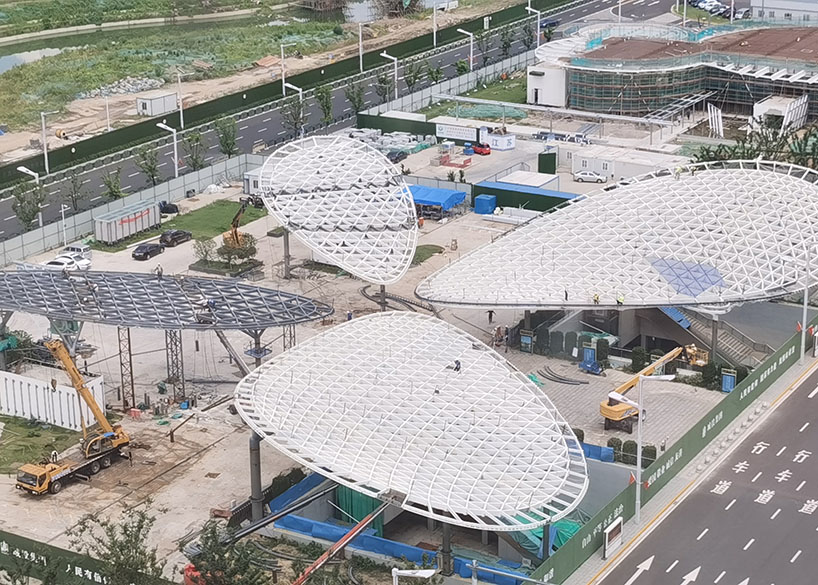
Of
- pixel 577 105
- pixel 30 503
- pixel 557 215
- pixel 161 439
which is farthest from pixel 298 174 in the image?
pixel 577 105

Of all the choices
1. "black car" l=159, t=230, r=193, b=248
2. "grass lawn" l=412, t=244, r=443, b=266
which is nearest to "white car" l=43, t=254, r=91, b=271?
"black car" l=159, t=230, r=193, b=248

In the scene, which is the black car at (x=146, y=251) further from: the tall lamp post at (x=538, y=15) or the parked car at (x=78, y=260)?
the tall lamp post at (x=538, y=15)

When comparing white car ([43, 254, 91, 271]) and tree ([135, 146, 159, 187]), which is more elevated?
tree ([135, 146, 159, 187])

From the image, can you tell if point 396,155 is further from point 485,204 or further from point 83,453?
point 83,453

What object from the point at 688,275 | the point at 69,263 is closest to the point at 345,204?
the point at 69,263

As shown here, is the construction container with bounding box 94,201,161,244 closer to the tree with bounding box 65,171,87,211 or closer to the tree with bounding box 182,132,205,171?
the tree with bounding box 65,171,87,211

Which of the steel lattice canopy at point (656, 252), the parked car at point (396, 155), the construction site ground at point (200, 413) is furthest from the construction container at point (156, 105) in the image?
the steel lattice canopy at point (656, 252)
